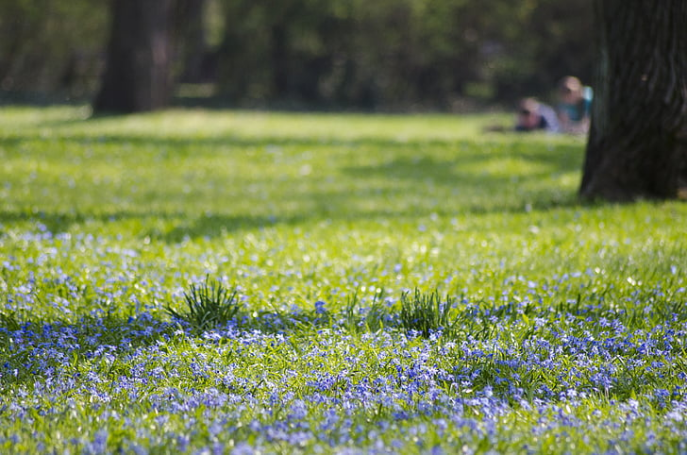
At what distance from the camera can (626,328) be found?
3982 mm

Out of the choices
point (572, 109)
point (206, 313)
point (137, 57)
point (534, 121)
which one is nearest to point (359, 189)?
point (206, 313)

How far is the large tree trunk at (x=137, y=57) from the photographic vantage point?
1695 centimetres

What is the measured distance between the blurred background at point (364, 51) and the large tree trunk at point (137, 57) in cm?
662

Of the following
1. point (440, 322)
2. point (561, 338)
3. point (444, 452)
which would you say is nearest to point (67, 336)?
point (440, 322)

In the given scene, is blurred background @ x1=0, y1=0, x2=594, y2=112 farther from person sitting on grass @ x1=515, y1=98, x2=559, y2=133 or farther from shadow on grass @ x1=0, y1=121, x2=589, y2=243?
shadow on grass @ x1=0, y1=121, x2=589, y2=243

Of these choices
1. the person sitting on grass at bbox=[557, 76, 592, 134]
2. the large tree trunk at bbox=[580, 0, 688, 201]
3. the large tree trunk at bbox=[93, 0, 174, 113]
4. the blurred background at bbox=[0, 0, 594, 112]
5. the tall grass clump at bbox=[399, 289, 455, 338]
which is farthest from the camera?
the blurred background at bbox=[0, 0, 594, 112]

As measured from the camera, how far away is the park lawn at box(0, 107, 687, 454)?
2678 mm

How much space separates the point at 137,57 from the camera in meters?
17.4

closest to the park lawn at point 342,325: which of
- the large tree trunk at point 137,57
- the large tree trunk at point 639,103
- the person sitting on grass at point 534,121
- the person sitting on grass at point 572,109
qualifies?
the large tree trunk at point 639,103

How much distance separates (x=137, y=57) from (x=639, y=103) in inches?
521

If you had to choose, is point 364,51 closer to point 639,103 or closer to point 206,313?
point 639,103

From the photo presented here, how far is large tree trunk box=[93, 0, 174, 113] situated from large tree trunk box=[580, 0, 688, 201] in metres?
12.3

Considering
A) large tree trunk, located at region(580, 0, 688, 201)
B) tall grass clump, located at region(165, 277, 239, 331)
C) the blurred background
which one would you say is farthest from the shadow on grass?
the blurred background

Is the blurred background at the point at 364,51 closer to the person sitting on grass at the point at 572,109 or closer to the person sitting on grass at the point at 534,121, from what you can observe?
the person sitting on grass at the point at 572,109
